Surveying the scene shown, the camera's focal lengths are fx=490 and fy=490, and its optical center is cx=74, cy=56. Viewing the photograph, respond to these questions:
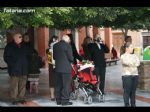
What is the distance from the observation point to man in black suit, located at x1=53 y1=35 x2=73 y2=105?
12609 millimetres

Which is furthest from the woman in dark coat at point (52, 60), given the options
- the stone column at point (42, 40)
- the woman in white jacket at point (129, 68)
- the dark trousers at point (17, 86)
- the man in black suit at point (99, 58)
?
the stone column at point (42, 40)

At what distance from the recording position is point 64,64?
12609 millimetres

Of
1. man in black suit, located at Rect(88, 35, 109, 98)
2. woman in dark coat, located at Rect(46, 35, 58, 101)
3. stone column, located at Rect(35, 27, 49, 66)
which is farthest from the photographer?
stone column, located at Rect(35, 27, 49, 66)

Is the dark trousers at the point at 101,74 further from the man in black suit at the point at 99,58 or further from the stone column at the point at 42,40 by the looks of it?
the stone column at the point at 42,40

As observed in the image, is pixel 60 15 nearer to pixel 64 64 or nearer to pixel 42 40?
pixel 64 64

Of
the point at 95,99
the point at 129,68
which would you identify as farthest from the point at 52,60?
the point at 129,68

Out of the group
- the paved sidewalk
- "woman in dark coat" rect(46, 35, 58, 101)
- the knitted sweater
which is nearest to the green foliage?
"woman in dark coat" rect(46, 35, 58, 101)

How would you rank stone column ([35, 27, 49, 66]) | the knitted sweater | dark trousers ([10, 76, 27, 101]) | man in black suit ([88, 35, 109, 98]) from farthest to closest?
stone column ([35, 27, 49, 66]) → man in black suit ([88, 35, 109, 98]) → dark trousers ([10, 76, 27, 101]) → the knitted sweater

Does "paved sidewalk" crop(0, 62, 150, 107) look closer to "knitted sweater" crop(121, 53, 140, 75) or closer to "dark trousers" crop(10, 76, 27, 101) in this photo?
"dark trousers" crop(10, 76, 27, 101)

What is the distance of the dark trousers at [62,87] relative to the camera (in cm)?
1269
